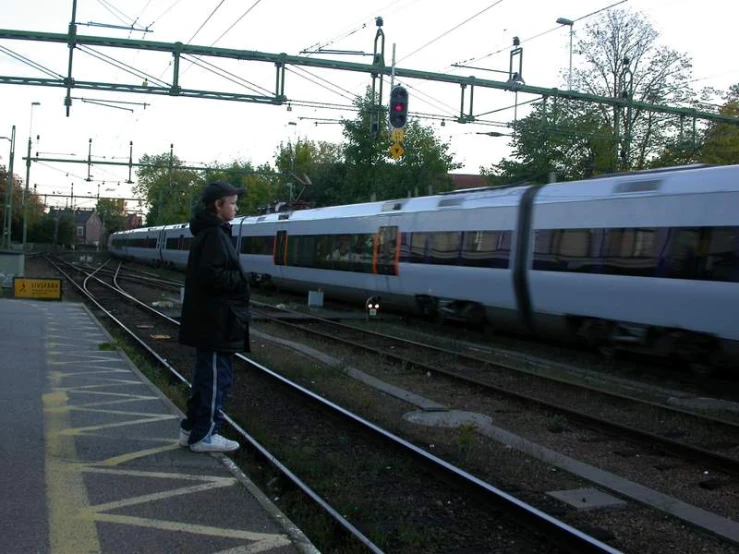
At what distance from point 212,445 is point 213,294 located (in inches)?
46.6

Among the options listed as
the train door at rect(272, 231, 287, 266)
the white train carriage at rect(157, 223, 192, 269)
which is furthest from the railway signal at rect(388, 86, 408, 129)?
the white train carriage at rect(157, 223, 192, 269)

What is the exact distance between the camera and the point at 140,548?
4.00 m

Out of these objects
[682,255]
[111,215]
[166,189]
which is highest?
[166,189]

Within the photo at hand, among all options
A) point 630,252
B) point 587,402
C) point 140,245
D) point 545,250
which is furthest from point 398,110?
point 140,245

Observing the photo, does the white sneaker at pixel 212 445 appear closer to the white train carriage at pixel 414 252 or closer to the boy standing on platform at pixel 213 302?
the boy standing on platform at pixel 213 302

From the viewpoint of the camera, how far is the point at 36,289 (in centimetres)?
2222

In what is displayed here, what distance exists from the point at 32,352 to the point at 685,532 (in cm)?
894

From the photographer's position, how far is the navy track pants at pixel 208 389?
570 cm

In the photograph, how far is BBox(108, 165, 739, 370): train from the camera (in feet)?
33.1

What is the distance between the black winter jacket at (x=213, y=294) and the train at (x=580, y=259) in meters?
6.82

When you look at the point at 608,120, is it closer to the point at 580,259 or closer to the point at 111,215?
the point at 580,259

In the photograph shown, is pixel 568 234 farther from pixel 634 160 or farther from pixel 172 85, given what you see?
pixel 634 160

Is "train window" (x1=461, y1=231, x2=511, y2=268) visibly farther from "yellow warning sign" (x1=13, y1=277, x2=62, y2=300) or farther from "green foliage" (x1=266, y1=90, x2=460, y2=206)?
"green foliage" (x1=266, y1=90, x2=460, y2=206)

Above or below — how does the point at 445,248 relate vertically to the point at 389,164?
below
